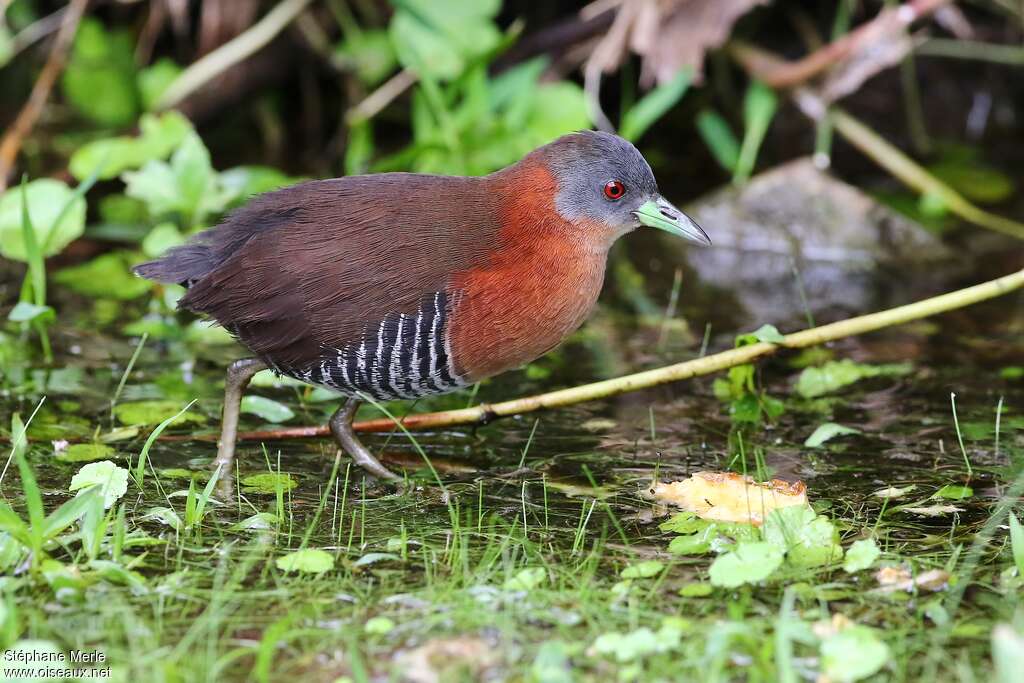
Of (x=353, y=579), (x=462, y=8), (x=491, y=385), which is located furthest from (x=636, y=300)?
(x=353, y=579)

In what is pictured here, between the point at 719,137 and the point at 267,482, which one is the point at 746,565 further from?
the point at 719,137

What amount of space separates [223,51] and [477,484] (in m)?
3.45

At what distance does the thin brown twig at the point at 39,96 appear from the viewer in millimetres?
5770

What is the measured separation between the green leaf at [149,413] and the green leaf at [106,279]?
45.4 inches

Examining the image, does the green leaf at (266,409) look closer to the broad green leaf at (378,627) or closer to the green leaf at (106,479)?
the green leaf at (106,479)

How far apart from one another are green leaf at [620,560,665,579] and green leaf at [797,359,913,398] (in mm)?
1621

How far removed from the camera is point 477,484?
3676mm

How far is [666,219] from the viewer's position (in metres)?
3.76

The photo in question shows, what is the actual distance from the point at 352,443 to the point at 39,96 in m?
3.07

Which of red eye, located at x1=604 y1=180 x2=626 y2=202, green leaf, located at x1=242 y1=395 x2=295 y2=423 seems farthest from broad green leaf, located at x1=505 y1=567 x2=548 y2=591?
green leaf, located at x1=242 y1=395 x2=295 y2=423

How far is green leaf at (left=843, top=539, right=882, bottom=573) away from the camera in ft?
9.67

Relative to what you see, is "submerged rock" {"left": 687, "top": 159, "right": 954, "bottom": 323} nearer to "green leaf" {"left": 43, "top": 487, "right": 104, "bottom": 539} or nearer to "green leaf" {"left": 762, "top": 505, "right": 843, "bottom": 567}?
"green leaf" {"left": 762, "top": 505, "right": 843, "bottom": 567}

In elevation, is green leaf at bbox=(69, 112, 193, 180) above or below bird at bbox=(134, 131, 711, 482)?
above

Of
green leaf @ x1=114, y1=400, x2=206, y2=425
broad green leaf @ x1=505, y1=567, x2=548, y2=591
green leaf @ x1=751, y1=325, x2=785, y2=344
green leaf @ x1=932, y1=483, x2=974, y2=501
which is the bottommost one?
green leaf @ x1=932, y1=483, x2=974, y2=501
